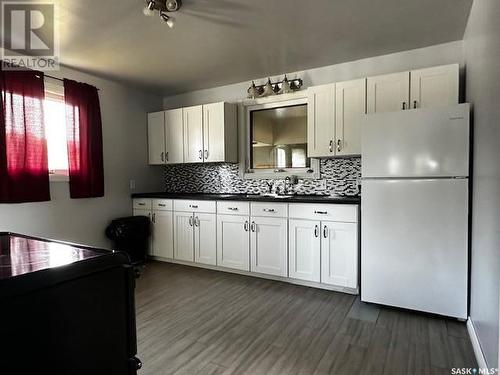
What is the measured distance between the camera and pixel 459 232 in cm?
219

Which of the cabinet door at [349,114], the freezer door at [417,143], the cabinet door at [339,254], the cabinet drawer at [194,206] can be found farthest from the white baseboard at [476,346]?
the cabinet drawer at [194,206]

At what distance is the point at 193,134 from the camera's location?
3.99 m

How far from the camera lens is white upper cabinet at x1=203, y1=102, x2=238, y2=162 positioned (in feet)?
12.4

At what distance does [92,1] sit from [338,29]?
1.95m

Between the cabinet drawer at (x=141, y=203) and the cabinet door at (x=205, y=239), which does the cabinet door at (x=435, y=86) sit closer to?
the cabinet door at (x=205, y=239)

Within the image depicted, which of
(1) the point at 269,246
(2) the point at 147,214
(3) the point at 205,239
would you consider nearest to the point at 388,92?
(1) the point at 269,246

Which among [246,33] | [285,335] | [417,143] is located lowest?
[285,335]

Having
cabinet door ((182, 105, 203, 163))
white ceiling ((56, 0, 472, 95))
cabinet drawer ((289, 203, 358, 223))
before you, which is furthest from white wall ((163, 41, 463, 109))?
cabinet drawer ((289, 203, 358, 223))

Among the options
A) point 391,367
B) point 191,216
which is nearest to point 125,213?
point 191,216

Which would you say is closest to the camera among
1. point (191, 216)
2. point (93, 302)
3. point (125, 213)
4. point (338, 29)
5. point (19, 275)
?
point (19, 275)

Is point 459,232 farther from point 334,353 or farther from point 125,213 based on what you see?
point 125,213

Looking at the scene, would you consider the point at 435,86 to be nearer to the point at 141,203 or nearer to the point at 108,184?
the point at 141,203

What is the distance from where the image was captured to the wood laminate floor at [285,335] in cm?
175

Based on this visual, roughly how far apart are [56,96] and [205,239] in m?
2.31
